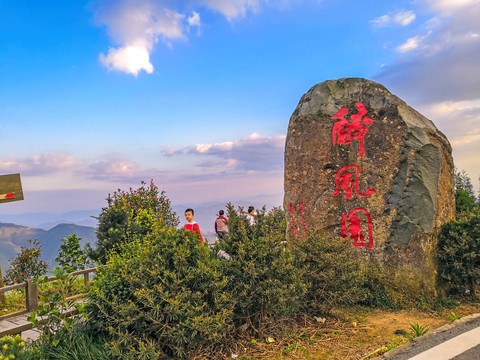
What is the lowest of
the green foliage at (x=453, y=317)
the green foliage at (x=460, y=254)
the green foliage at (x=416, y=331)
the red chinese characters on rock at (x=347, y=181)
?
the green foliage at (x=453, y=317)

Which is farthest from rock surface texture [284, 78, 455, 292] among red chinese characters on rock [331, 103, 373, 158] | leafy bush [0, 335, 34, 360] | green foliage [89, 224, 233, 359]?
leafy bush [0, 335, 34, 360]

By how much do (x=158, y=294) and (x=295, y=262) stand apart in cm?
221

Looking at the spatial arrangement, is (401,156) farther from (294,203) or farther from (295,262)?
(295,262)

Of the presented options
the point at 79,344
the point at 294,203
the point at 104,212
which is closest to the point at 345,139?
the point at 294,203

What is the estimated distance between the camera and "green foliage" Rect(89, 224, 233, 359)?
4098mm

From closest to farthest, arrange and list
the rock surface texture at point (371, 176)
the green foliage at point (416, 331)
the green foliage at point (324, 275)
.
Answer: the green foliage at point (416, 331), the green foliage at point (324, 275), the rock surface texture at point (371, 176)

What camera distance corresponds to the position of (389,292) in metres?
6.55

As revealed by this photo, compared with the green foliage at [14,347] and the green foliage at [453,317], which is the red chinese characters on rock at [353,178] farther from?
the green foliage at [14,347]

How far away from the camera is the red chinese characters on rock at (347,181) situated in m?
6.97

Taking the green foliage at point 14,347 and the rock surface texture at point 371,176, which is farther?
the rock surface texture at point 371,176

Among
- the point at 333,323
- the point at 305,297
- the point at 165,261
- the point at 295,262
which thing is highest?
the point at 165,261

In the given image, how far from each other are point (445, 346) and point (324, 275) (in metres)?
1.66

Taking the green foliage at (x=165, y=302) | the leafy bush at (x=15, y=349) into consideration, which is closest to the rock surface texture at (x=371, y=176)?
the green foliage at (x=165, y=302)

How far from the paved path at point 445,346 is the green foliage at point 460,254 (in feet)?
4.44
